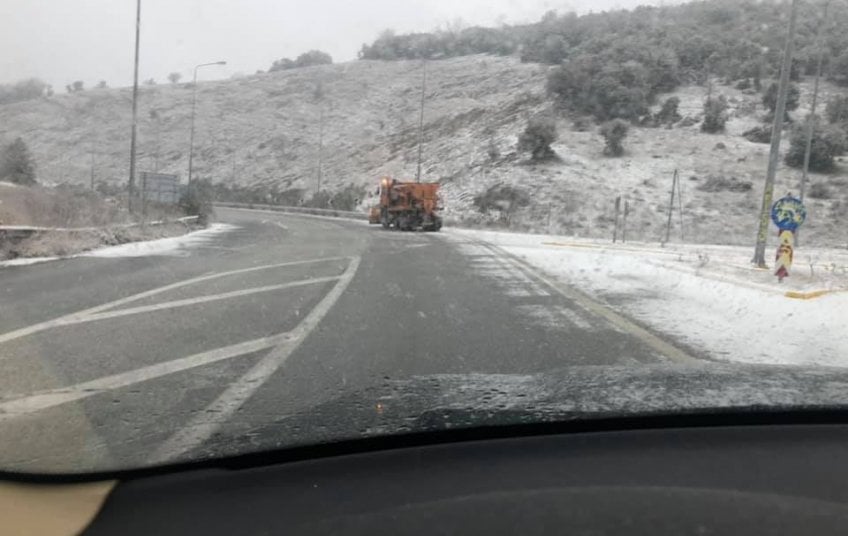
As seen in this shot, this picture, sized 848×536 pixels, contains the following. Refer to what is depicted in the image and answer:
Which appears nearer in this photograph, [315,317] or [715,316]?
[315,317]

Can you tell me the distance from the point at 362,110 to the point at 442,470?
81862 mm

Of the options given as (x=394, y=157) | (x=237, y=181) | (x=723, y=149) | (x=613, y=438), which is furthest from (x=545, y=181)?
(x=613, y=438)

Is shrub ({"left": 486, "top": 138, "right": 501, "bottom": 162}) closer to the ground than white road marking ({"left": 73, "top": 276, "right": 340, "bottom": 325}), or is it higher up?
higher up

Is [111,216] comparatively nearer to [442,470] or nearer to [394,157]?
[442,470]

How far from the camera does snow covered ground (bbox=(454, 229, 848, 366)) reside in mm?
8438

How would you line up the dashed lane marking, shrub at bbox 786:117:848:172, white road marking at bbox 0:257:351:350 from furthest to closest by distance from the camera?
shrub at bbox 786:117:848:172 → white road marking at bbox 0:257:351:350 → the dashed lane marking

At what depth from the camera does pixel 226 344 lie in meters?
8.02

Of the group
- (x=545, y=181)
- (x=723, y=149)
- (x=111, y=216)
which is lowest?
(x=111, y=216)

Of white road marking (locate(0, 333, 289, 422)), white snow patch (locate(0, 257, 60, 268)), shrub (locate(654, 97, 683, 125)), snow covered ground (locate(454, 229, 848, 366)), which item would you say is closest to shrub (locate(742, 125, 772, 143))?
shrub (locate(654, 97, 683, 125))

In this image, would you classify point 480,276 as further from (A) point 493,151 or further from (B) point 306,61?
(B) point 306,61

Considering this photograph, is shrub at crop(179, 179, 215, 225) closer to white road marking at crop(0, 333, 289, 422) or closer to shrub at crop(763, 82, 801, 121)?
white road marking at crop(0, 333, 289, 422)

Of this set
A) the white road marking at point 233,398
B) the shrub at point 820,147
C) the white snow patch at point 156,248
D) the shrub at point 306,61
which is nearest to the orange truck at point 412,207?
the white snow patch at point 156,248

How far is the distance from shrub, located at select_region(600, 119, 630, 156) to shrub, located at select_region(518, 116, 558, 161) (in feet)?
11.3

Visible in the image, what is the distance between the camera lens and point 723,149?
48.7 m
